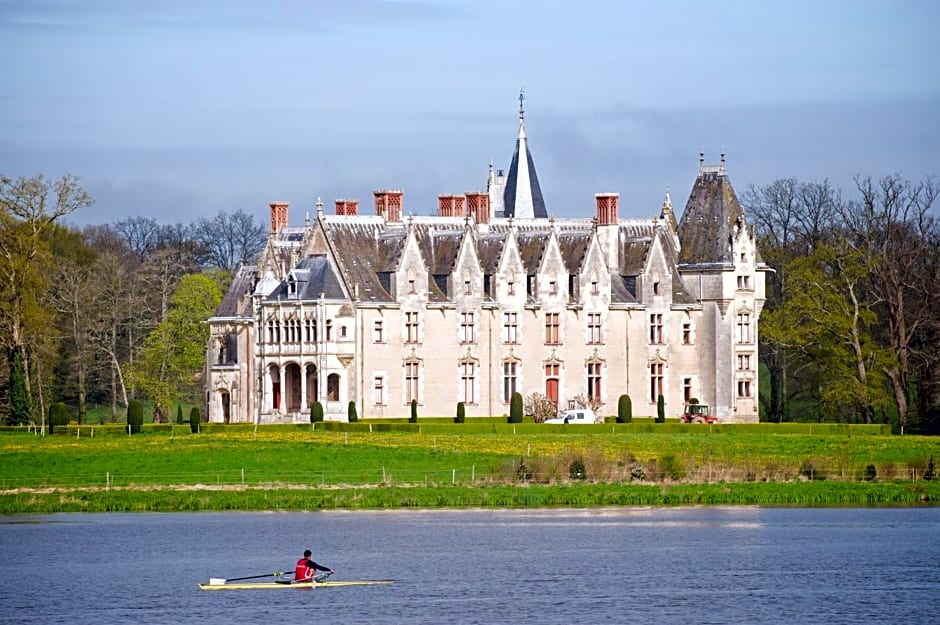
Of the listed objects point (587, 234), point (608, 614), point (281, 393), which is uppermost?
point (587, 234)

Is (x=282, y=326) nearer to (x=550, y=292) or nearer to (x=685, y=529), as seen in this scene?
(x=550, y=292)

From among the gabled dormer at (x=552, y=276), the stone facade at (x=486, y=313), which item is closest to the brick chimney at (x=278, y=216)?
the stone facade at (x=486, y=313)

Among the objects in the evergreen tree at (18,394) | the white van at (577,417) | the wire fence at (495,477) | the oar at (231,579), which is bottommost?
the oar at (231,579)

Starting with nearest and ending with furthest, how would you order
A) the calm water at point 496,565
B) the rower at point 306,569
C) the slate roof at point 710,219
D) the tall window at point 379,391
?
the calm water at point 496,565 → the rower at point 306,569 → the tall window at point 379,391 → the slate roof at point 710,219

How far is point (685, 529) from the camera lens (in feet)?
154

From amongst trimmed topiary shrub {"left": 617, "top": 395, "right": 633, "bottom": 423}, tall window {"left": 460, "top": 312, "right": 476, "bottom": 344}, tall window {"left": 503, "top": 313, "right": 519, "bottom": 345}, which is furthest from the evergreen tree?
trimmed topiary shrub {"left": 617, "top": 395, "right": 633, "bottom": 423}

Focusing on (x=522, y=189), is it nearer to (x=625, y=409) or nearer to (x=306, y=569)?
(x=625, y=409)

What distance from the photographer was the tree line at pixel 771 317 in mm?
78562

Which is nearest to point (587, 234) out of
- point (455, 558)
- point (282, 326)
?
point (282, 326)

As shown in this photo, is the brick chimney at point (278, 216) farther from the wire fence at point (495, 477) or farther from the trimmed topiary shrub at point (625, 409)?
the wire fence at point (495, 477)

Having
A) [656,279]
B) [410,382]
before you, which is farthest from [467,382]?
[656,279]

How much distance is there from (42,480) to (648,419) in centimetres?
3262

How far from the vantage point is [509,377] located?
267 ft

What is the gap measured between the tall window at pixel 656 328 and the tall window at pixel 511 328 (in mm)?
6130
